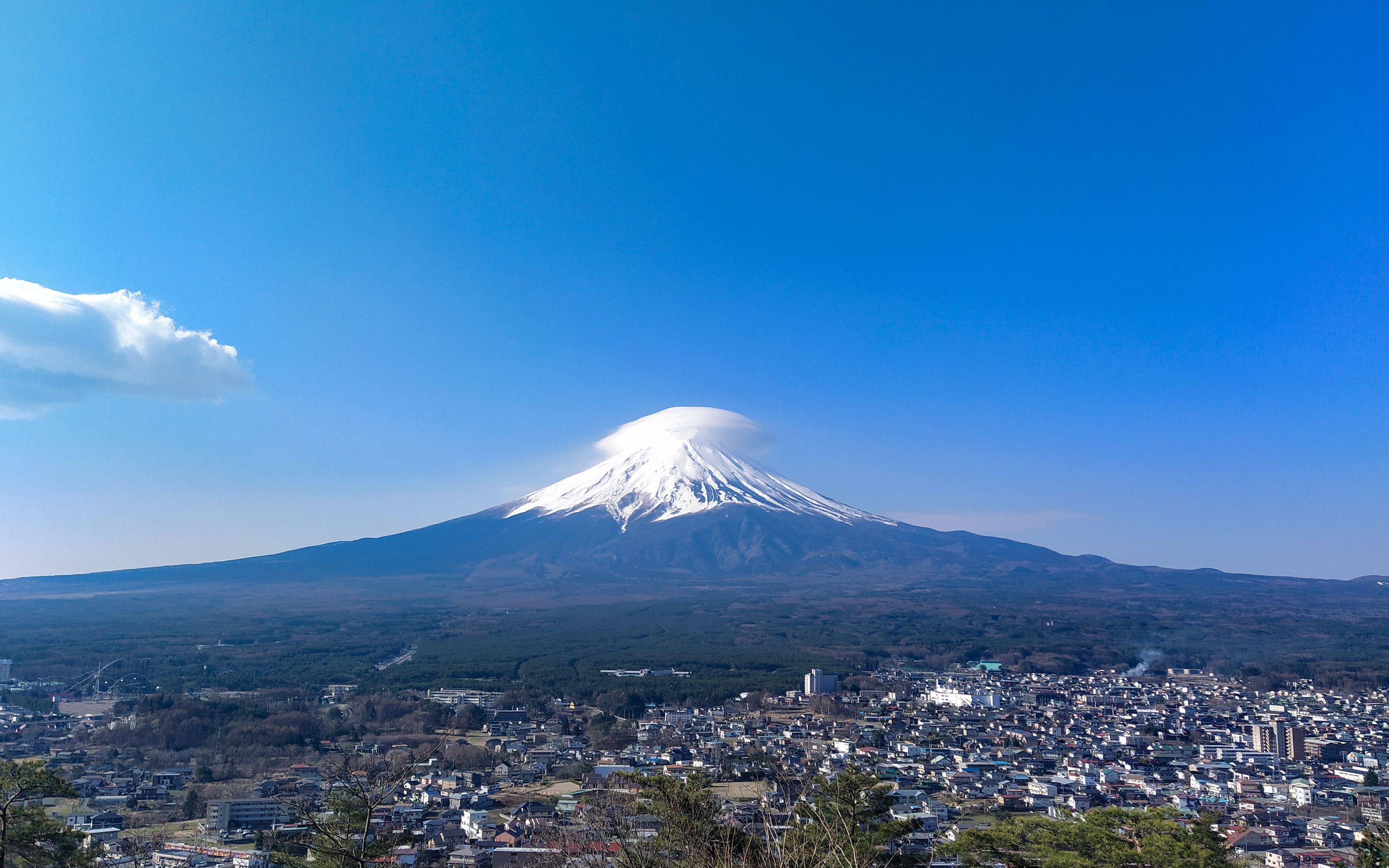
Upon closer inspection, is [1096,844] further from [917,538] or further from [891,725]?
[917,538]

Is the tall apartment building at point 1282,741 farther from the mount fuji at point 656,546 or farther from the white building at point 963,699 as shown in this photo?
the mount fuji at point 656,546

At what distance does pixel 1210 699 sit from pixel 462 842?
92.9 ft

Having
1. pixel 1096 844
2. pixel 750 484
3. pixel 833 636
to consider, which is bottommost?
pixel 833 636

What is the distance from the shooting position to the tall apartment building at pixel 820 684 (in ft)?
104

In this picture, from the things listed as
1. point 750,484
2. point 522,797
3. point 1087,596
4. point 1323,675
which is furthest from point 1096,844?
point 750,484

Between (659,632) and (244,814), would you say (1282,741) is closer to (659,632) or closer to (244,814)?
(244,814)

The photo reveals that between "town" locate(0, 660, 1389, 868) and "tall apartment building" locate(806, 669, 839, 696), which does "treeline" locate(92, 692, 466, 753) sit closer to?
"town" locate(0, 660, 1389, 868)

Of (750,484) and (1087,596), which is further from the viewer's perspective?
(750,484)

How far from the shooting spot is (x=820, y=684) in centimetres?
3225

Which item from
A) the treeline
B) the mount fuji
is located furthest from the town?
the mount fuji

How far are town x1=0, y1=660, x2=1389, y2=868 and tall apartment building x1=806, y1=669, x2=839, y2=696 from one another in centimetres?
12

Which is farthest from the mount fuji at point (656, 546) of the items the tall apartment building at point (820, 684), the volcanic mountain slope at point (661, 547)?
the tall apartment building at point (820, 684)

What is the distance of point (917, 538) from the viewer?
10412 centimetres

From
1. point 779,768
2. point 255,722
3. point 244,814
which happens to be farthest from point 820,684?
point 779,768
